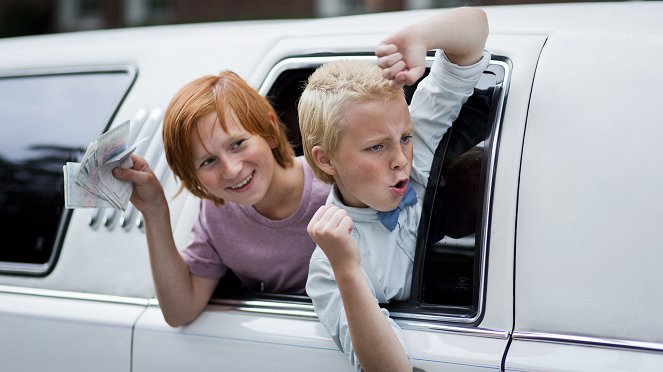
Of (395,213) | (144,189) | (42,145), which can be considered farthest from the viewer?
(42,145)

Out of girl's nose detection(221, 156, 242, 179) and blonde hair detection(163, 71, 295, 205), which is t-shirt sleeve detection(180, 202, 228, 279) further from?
girl's nose detection(221, 156, 242, 179)

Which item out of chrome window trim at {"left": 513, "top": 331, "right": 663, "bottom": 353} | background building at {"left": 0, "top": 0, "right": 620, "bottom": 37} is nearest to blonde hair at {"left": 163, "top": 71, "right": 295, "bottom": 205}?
chrome window trim at {"left": 513, "top": 331, "right": 663, "bottom": 353}

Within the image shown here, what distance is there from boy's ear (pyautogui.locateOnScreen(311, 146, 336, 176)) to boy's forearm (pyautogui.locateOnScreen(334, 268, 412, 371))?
319 mm

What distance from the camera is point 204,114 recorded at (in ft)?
7.82

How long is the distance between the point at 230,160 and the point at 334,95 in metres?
0.39

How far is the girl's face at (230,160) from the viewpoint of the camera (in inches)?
94.1

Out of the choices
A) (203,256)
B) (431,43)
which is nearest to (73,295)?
(203,256)

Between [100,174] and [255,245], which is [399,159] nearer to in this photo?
[255,245]

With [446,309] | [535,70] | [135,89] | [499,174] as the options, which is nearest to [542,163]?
[499,174]

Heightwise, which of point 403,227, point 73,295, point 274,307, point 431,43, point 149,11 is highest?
point 431,43

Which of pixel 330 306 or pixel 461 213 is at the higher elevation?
pixel 461 213

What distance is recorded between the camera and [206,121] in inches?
94.0

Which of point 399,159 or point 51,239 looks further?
point 51,239

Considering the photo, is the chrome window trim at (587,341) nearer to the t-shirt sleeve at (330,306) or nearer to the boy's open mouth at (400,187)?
the t-shirt sleeve at (330,306)
